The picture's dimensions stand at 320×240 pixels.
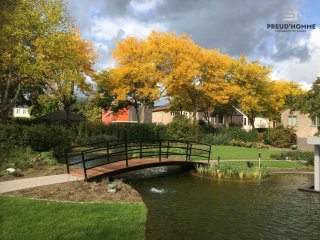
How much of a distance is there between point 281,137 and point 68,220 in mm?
38560

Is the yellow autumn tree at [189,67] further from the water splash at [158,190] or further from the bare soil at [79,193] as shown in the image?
the bare soil at [79,193]

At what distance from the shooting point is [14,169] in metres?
16.3

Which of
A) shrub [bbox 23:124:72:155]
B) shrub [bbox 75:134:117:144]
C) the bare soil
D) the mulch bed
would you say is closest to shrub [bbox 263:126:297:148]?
shrub [bbox 75:134:117:144]

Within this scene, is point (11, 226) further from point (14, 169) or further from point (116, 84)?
point (116, 84)

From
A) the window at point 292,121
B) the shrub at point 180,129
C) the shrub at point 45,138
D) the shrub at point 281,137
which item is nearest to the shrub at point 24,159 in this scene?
the shrub at point 45,138

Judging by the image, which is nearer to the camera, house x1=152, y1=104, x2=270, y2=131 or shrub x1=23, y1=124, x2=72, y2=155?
shrub x1=23, y1=124, x2=72, y2=155

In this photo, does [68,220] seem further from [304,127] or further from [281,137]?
[304,127]

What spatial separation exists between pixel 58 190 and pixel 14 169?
13.6ft

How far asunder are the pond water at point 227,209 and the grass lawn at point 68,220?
29.6 inches

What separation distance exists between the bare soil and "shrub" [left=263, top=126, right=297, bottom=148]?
3364 cm

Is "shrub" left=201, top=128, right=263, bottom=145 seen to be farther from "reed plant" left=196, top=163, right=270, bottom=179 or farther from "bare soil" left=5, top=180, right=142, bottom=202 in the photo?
"bare soil" left=5, top=180, right=142, bottom=202

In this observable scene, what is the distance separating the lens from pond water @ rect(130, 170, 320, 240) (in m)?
10.7

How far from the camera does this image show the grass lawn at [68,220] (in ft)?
29.8

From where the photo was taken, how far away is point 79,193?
517 inches
